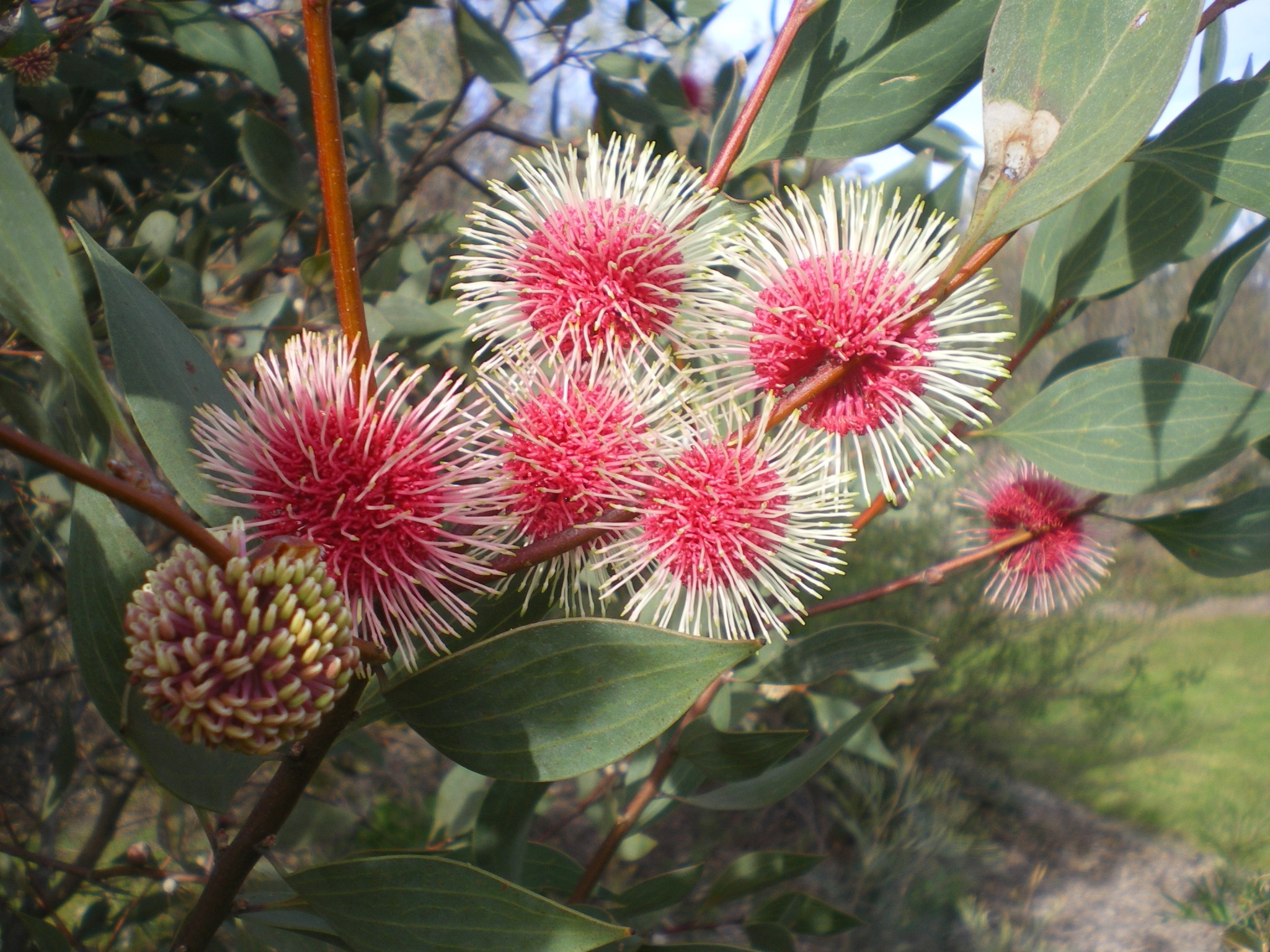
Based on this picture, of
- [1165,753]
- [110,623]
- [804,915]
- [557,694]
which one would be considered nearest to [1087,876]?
[1165,753]

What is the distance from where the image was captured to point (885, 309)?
510mm

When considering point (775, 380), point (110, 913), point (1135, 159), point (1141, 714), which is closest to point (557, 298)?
point (775, 380)

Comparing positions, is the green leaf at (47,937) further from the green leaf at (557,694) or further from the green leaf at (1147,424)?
the green leaf at (1147,424)

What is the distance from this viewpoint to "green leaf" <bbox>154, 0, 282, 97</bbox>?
946mm

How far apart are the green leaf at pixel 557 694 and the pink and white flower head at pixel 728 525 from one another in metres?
0.12

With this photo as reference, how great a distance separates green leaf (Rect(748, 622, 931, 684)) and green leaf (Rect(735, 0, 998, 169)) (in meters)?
0.48

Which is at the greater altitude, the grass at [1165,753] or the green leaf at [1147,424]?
the green leaf at [1147,424]

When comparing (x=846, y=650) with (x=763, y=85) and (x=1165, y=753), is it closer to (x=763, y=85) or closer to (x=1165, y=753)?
(x=763, y=85)

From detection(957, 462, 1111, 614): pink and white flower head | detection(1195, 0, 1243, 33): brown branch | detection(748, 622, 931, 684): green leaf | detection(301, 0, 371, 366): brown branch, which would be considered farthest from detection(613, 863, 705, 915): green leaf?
detection(1195, 0, 1243, 33): brown branch

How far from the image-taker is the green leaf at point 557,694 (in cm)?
38

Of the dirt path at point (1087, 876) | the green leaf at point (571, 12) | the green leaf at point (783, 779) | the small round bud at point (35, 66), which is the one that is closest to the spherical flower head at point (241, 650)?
the green leaf at point (783, 779)

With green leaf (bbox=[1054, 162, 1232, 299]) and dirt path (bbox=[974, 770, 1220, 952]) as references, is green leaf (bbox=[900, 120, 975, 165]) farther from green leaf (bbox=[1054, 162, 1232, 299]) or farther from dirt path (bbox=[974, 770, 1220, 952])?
dirt path (bbox=[974, 770, 1220, 952])

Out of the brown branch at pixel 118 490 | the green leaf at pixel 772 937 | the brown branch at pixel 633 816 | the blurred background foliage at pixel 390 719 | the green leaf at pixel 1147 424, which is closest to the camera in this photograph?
the brown branch at pixel 118 490

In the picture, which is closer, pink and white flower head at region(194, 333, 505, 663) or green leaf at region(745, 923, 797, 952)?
pink and white flower head at region(194, 333, 505, 663)
